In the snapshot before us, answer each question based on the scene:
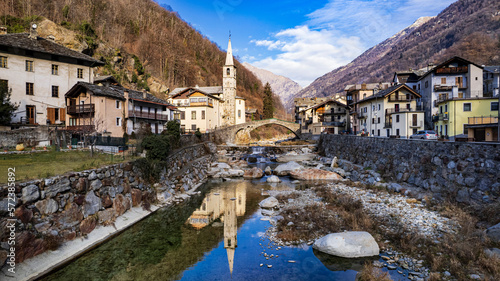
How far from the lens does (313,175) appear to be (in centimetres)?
3291

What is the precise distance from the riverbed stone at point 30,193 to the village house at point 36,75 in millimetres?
23095

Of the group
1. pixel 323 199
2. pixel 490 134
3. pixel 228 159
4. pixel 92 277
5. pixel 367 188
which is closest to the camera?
pixel 92 277

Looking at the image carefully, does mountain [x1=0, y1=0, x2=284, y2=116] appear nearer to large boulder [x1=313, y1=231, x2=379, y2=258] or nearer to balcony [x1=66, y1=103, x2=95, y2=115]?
balcony [x1=66, y1=103, x2=95, y2=115]

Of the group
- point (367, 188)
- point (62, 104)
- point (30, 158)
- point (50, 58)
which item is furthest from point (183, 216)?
point (50, 58)

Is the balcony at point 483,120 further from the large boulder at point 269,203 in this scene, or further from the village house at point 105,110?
the village house at point 105,110

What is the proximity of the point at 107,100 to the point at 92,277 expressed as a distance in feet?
88.9

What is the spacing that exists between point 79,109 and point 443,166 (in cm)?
3938

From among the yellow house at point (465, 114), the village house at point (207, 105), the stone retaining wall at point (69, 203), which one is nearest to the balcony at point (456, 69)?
the yellow house at point (465, 114)

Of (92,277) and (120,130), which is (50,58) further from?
(92,277)

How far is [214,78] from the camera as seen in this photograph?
105625mm

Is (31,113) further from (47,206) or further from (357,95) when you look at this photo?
(357,95)

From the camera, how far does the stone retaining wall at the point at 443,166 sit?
15578mm

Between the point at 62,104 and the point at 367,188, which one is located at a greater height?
the point at 62,104

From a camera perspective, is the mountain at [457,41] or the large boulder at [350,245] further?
the mountain at [457,41]
